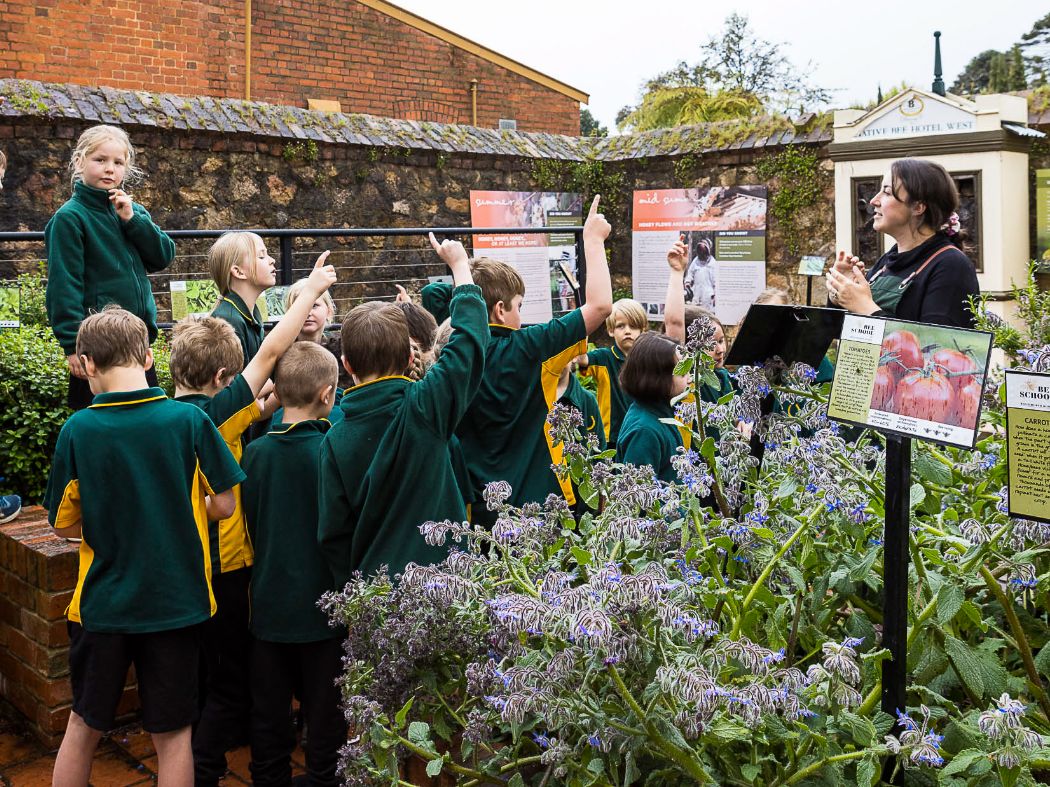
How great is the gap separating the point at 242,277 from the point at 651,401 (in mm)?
1674

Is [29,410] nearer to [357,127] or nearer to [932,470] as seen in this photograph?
[932,470]

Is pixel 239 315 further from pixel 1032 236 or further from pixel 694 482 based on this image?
pixel 1032 236

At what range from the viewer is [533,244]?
988 cm

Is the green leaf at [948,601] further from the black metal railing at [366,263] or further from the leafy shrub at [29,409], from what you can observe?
the black metal railing at [366,263]

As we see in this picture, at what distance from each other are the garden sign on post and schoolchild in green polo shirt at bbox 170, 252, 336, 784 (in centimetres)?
203

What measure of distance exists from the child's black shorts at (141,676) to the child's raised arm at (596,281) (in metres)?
1.64

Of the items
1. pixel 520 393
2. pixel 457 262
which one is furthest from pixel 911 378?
pixel 520 393

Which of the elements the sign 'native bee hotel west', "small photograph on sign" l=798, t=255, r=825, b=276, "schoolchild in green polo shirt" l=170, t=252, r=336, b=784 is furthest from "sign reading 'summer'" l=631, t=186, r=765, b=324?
"schoolchild in green polo shirt" l=170, t=252, r=336, b=784

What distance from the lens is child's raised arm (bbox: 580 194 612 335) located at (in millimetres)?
3324

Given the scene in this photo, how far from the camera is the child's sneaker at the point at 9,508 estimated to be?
388cm

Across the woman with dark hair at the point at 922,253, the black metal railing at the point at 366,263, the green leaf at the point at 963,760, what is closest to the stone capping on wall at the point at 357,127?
the black metal railing at the point at 366,263

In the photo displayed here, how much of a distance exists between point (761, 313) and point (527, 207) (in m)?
8.23

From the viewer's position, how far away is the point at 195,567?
2.83 meters

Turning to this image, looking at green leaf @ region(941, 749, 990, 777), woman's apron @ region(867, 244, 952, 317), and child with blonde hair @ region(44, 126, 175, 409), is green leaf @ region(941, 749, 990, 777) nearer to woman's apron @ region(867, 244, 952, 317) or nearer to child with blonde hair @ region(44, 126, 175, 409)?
woman's apron @ region(867, 244, 952, 317)
